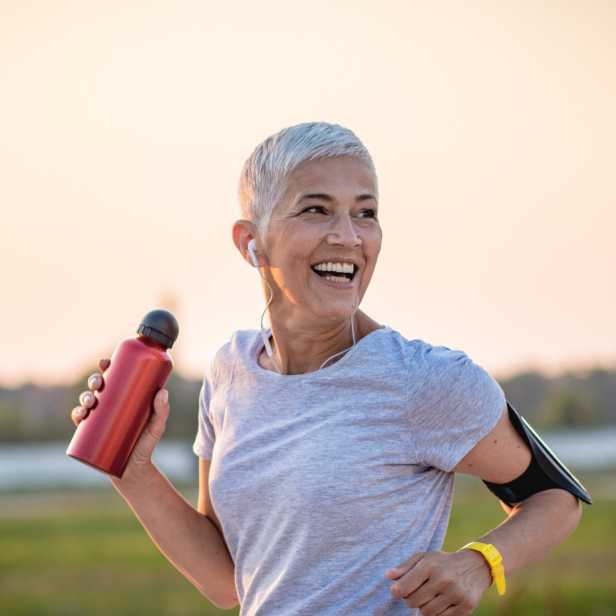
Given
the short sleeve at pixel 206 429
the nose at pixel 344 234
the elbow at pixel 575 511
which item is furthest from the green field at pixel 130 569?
the nose at pixel 344 234

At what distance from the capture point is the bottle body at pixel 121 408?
86.7 inches

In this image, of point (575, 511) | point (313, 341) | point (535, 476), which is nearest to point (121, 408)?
point (313, 341)

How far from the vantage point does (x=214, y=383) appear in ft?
8.23

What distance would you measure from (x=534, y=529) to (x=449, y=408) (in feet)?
1.32

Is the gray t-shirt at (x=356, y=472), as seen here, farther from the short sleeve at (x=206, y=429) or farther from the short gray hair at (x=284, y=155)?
the short gray hair at (x=284, y=155)

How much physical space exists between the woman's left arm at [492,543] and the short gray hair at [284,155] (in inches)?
33.9

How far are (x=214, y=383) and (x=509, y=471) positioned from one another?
0.99 meters

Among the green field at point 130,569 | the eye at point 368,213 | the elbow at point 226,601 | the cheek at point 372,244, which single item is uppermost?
the eye at point 368,213

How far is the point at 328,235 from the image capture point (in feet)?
6.86

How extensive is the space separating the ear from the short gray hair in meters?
0.03

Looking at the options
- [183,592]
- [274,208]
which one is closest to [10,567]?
[183,592]

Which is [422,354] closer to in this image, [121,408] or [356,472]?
[356,472]

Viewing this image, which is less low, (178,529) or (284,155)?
(284,155)

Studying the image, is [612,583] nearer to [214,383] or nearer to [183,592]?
[183,592]
